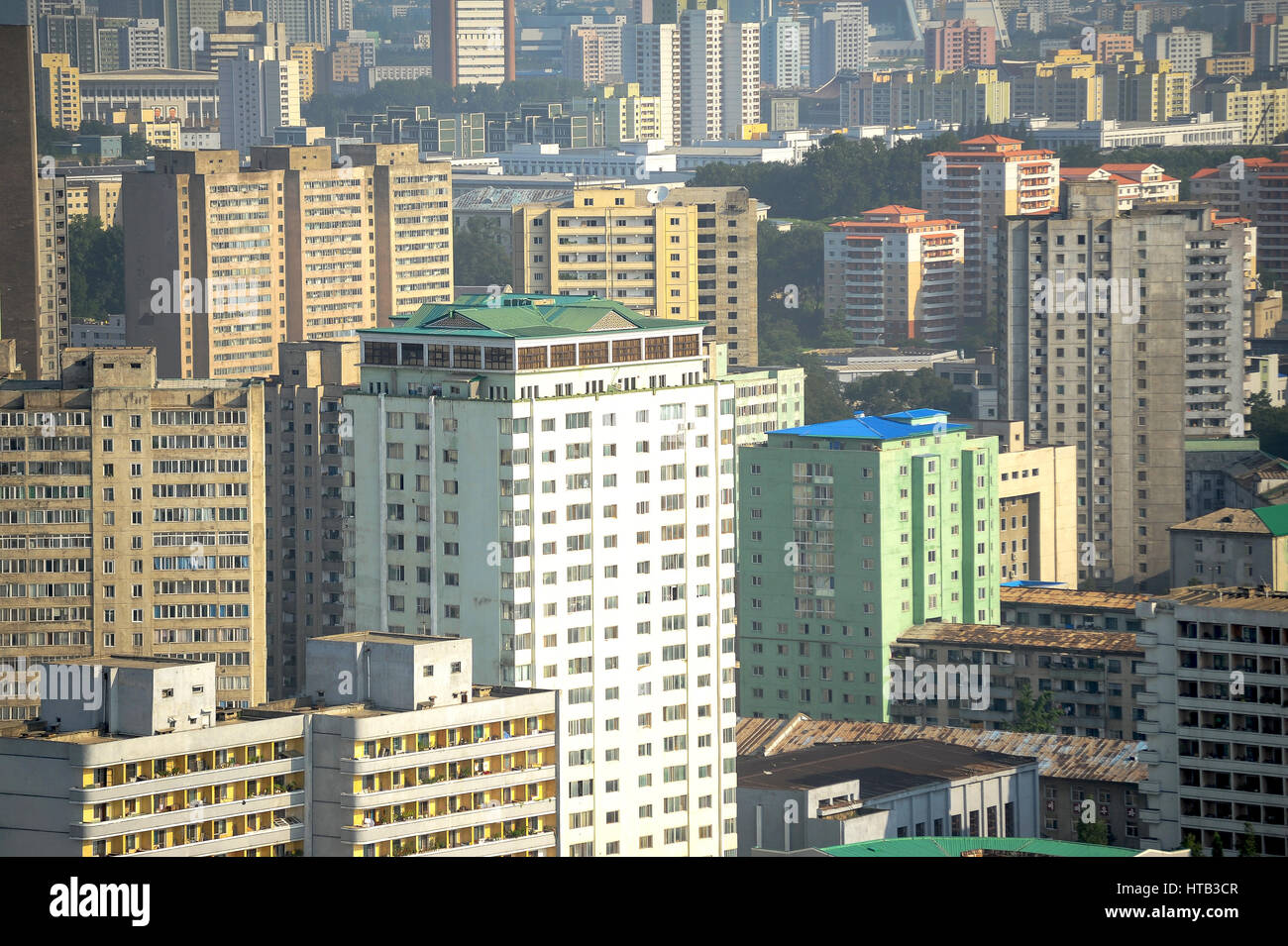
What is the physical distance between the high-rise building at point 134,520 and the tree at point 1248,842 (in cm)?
2863

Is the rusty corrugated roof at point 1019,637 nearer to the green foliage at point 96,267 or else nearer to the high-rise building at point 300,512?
the high-rise building at point 300,512

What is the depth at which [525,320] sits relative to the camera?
54.1 meters

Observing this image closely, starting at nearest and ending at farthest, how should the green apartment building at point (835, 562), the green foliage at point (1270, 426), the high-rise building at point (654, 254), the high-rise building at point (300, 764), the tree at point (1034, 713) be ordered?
the high-rise building at point (300, 764), the tree at point (1034, 713), the green apartment building at point (835, 562), the high-rise building at point (654, 254), the green foliage at point (1270, 426)

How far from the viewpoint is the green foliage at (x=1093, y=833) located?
2288 inches

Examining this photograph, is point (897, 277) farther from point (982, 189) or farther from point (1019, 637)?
point (1019, 637)

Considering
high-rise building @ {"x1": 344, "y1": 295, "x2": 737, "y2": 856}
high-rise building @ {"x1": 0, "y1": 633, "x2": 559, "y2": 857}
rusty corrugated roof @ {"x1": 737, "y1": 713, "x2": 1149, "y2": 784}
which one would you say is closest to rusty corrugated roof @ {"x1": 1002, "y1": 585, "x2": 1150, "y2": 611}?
rusty corrugated roof @ {"x1": 737, "y1": 713, "x2": 1149, "y2": 784}

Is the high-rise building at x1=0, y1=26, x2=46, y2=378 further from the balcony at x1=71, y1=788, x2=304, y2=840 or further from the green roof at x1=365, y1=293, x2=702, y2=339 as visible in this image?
the balcony at x1=71, y1=788, x2=304, y2=840

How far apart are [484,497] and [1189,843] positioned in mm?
15395

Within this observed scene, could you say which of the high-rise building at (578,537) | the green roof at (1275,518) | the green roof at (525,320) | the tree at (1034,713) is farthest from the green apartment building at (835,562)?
the high-rise building at (578,537)

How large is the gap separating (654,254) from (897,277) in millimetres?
44428

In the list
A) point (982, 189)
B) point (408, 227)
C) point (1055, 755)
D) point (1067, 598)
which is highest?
point (982, 189)

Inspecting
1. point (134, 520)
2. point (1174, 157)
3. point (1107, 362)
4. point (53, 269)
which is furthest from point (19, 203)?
point (1174, 157)
